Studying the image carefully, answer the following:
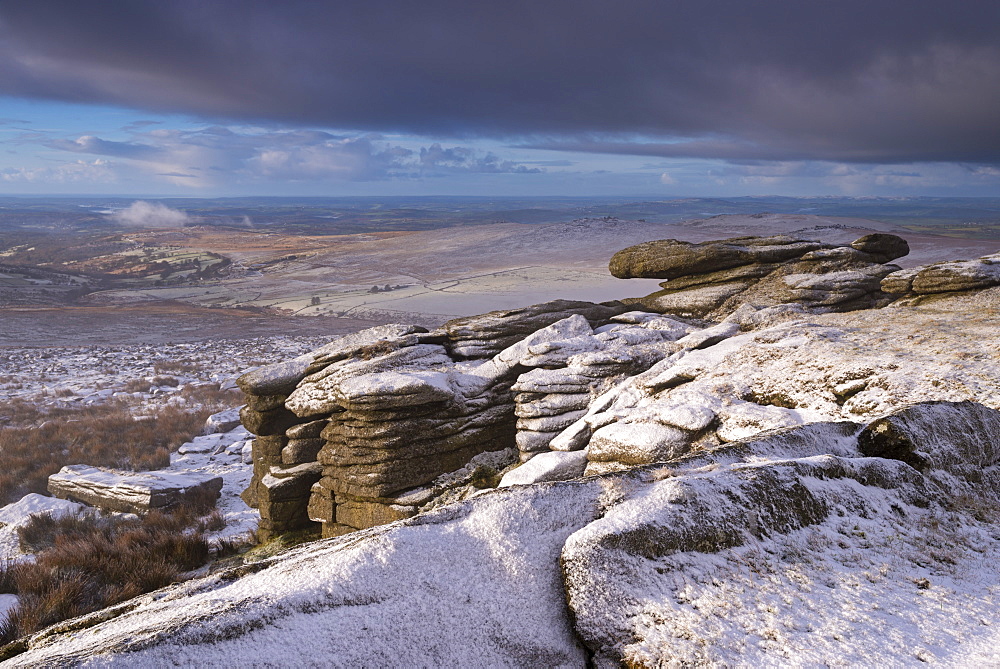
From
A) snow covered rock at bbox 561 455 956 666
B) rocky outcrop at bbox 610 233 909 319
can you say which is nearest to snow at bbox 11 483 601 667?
snow covered rock at bbox 561 455 956 666

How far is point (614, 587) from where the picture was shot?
163 inches

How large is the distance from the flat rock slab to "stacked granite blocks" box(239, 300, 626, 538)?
2177 mm

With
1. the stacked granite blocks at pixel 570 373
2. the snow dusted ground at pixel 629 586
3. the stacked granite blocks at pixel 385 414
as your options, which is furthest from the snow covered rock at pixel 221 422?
the snow dusted ground at pixel 629 586

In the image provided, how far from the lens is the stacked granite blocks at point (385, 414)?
43.8ft

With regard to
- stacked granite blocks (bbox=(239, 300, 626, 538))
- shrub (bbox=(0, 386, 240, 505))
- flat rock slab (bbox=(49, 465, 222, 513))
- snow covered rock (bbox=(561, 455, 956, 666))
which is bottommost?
shrub (bbox=(0, 386, 240, 505))

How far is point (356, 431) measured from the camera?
1362 centimetres

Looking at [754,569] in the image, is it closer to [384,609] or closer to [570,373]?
[384,609]

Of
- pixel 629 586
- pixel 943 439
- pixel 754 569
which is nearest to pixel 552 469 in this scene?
pixel 943 439

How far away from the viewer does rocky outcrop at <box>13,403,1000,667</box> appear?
11.6ft

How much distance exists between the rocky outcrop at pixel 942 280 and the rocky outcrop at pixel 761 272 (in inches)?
19.0

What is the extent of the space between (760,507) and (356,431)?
34.0 feet

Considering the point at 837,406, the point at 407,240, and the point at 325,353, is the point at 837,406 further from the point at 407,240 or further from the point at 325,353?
the point at 407,240

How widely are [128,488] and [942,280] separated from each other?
23.6m

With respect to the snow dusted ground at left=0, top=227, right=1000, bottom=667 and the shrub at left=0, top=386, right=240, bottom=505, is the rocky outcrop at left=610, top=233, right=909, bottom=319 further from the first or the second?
the shrub at left=0, top=386, right=240, bottom=505
